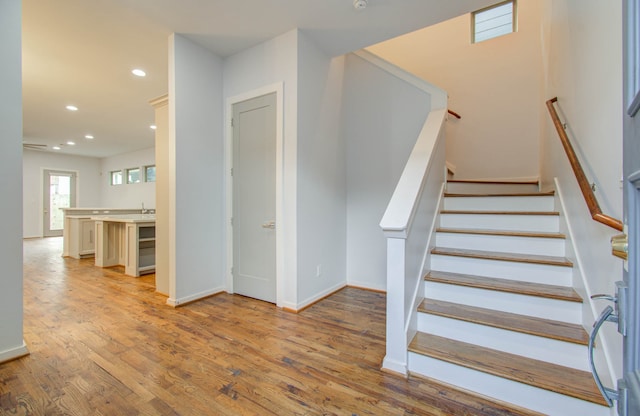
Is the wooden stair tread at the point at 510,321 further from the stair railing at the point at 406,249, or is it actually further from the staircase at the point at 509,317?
the stair railing at the point at 406,249

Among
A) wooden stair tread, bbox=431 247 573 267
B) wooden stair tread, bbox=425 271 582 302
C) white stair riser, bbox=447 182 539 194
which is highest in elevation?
white stair riser, bbox=447 182 539 194

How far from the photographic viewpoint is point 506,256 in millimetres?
2146

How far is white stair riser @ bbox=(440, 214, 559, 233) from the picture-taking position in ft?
7.70

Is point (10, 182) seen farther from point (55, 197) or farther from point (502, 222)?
point (55, 197)

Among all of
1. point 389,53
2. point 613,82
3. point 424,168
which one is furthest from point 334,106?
point 613,82

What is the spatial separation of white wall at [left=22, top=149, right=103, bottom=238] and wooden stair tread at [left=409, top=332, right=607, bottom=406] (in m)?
12.3

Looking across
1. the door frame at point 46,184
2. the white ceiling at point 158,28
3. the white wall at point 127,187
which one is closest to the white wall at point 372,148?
the white ceiling at point 158,28

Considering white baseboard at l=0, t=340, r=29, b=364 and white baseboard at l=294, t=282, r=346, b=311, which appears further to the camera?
white baseboard at l=294, t=282, r=346, b=311

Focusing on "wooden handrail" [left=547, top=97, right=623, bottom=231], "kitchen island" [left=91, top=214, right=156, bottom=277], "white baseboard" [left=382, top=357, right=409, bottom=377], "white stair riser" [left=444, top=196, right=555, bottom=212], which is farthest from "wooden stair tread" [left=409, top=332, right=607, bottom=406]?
"kitchen island" [left=91, top=214, right=156, bottom=277]

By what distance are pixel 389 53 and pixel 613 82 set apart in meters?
4.04

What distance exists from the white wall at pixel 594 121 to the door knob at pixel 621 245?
0.98 m

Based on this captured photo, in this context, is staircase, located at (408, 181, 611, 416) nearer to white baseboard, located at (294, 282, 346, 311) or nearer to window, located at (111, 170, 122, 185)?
white baseboard, located at (294, 282, 346, 311)

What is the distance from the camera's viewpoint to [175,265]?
2961 millimetres

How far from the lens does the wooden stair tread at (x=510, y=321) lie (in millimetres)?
1599
